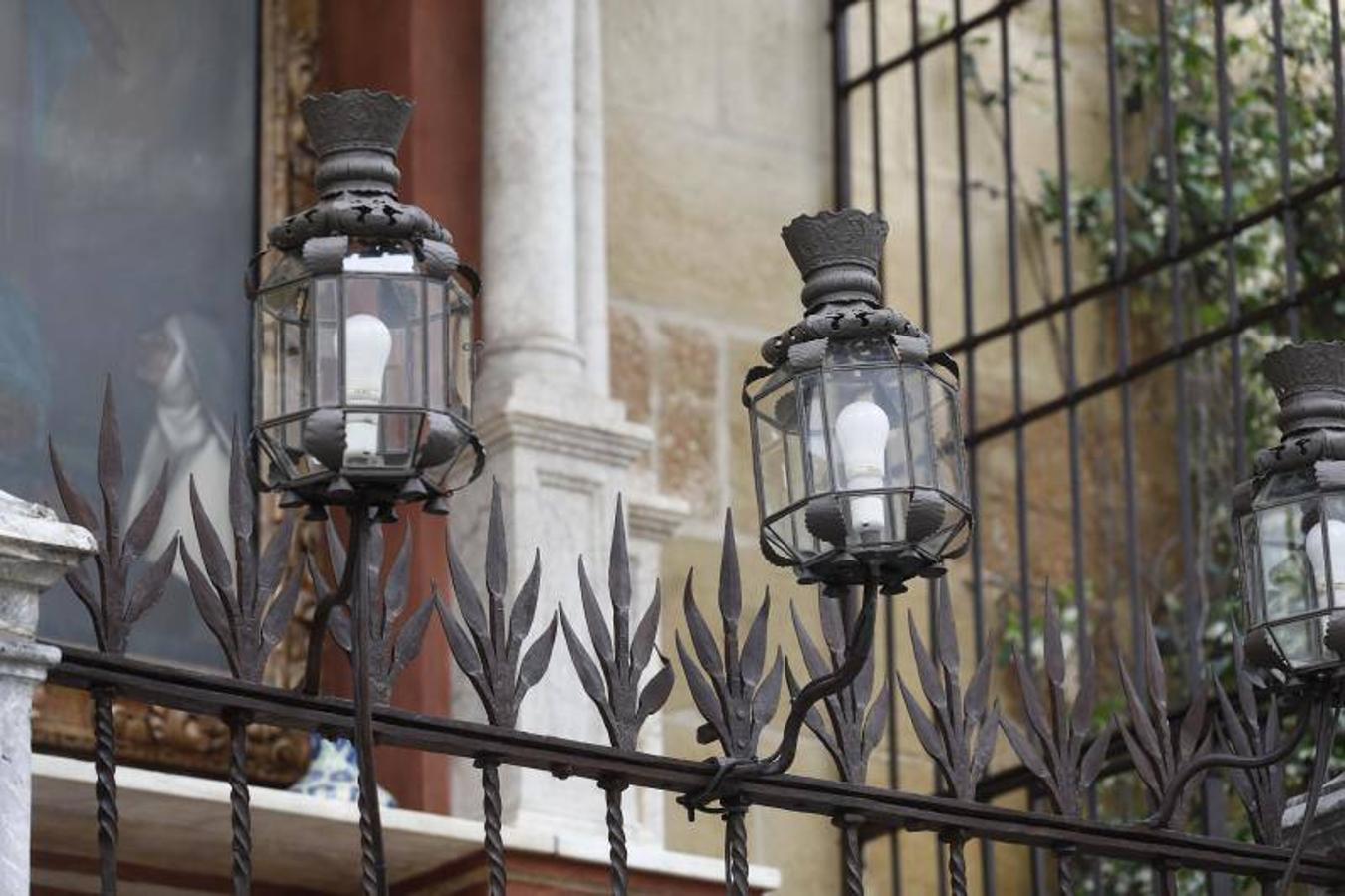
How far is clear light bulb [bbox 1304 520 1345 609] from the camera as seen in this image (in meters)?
4.60

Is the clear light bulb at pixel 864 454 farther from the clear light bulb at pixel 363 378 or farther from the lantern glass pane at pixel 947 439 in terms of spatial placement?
the clear light bulb at pixel 363 378

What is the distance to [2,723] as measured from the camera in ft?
12.1

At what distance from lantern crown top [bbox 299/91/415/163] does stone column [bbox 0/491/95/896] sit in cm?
59

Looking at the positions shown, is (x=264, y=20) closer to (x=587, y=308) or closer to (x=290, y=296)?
(x=587, y=308)

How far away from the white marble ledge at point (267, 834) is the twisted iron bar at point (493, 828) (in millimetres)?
1622

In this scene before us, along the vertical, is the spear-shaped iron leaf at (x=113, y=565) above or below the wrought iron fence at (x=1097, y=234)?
below

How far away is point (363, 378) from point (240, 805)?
0.57 metres

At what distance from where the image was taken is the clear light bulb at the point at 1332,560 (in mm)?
4598

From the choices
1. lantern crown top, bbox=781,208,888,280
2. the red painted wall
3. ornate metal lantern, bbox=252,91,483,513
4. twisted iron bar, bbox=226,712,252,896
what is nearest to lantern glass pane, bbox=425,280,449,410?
ornate metal lantern, bbox=252,91,483,513

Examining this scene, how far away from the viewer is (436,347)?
3826 mm

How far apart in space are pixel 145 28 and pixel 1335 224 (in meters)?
3.41

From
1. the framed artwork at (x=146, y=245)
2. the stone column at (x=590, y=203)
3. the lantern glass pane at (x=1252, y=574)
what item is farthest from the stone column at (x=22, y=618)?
the stone column at (x=590, y=203)

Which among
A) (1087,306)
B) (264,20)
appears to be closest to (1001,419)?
(1087,306)

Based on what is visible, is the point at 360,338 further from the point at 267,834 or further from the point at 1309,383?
the point at 267,834
